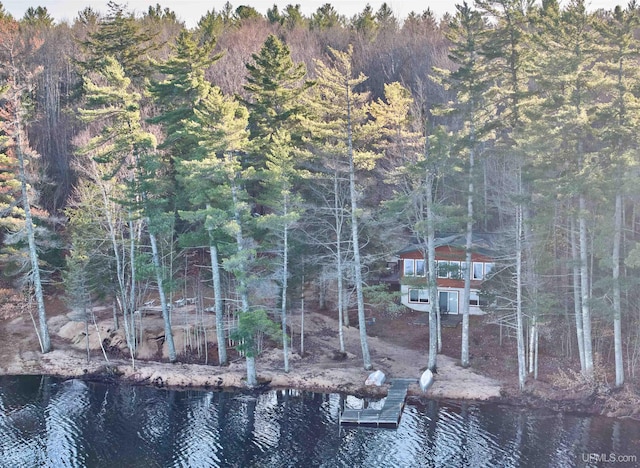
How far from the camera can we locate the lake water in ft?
78.6

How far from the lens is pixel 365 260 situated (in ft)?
111

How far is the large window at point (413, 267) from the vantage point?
4169cm

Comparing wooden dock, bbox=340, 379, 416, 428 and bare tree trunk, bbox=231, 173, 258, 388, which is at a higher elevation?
bare tree trunk, bbox=231, 173, 258, 388

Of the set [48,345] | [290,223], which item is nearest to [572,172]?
[290,223]

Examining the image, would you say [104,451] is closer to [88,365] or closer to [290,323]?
[88,365]

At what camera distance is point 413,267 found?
41.9 m

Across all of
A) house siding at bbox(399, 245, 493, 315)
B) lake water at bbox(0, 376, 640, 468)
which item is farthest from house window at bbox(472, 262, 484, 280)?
lake water at bbox(0, 376, 640, 468)

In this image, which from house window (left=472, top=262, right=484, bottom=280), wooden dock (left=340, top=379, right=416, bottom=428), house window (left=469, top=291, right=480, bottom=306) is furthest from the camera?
house window (left=469, top=291, right=480, bottom=306)

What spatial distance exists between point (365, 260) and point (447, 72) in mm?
10463

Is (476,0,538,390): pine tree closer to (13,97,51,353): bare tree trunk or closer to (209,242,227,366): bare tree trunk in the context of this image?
(209,242,227,366): bare tree trunk

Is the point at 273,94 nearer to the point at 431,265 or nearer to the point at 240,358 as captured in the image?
the point at 431,265

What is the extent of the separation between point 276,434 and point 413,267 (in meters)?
18.5

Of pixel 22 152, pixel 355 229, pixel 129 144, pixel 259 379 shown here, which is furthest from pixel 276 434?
pixel 22 152

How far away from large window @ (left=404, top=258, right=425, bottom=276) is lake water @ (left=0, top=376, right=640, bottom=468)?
13662 millimetres
